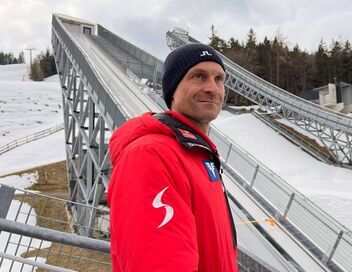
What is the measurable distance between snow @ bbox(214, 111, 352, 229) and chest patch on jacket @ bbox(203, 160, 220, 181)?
571 inches

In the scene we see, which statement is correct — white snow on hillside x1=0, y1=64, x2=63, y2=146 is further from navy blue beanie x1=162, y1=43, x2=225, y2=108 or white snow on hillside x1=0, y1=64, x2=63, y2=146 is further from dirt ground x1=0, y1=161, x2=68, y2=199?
navy blue beanie x1=162, y1=43, x2=225, y2=108

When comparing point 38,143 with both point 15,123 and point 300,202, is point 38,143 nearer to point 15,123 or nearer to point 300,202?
point 15,123

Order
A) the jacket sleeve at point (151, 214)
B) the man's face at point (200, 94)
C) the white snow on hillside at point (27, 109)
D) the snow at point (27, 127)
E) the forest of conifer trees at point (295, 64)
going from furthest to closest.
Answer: the forest of conifer trees at point (295, 64)
the white snow on hillside at point (27, 109)
the snow at point (27, 127)
the man's face at point (200, 94)
the jacket sleeve at point (151, 214)

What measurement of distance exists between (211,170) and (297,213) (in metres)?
6.06

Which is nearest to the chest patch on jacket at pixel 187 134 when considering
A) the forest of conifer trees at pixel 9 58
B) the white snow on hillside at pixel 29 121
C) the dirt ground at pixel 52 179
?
the dirt ground at pixel 52 179

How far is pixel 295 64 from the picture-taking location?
5891cm

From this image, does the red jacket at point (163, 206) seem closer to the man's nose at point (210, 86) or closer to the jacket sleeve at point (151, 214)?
the jacket sleeve at point (151, 214)

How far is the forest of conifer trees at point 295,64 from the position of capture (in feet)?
194

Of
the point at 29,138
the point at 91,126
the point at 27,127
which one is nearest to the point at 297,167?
the point at 91,126

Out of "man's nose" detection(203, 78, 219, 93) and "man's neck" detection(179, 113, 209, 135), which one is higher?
"man's nose" detection(203, 78, 219, 93)

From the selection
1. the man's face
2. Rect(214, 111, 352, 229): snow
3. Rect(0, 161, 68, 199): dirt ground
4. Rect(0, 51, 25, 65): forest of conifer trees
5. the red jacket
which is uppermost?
the man's face

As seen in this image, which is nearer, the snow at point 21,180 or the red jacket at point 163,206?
the red jacket at point 163,206

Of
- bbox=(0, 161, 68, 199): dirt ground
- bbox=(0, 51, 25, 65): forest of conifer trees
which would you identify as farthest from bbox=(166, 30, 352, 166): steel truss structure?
bbox=(0, 51, 25, 65): forest of conifer trees

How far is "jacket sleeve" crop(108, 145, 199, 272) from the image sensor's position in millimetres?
1157
